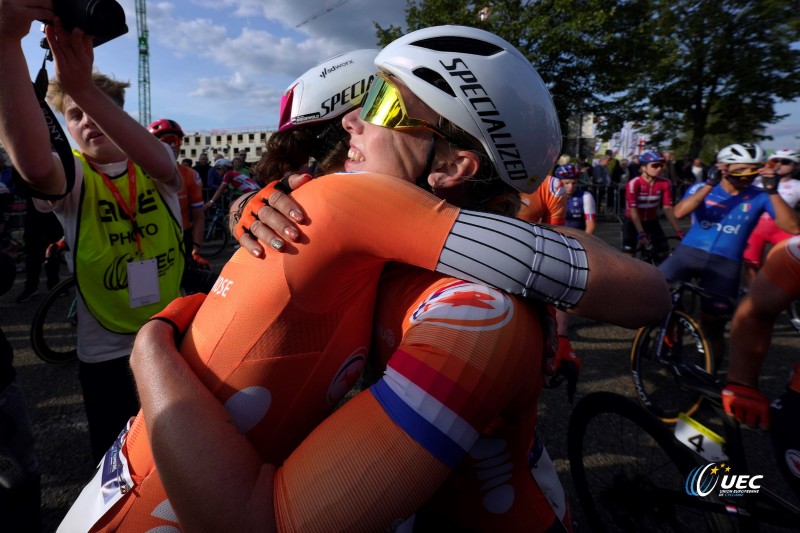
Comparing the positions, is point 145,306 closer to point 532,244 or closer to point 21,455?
point 21,455

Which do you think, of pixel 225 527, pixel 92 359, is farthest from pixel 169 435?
pixel 92 359

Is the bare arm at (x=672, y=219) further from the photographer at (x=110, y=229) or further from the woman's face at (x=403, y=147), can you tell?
the photographer at (x=110, y=229)

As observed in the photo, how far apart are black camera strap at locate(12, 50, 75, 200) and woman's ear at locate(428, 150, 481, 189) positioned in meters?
1.65

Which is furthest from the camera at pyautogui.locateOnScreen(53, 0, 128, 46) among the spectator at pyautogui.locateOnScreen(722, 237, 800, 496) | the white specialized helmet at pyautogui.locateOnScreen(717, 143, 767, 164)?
the white specialized helmet at pyautogui.locateOnScreen(717, 143, 767, 164)

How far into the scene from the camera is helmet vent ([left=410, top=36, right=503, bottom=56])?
1239 millimetres

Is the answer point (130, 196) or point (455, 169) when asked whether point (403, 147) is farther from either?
point (130, 196)

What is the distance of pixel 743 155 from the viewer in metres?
5.02

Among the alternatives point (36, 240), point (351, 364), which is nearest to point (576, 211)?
point (351, 364)

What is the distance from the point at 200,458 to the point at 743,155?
6294 millimetres

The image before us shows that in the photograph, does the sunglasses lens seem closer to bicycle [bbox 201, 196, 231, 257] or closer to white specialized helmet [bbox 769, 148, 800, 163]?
white specialized helmet [bbox 769, 148, 800, 163]

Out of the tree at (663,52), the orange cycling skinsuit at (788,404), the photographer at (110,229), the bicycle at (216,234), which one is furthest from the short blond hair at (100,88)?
the tree at (663,52)

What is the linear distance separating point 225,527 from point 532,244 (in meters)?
0.80

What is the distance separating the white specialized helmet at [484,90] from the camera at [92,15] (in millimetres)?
1016

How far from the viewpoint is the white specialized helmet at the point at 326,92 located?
183 cm
